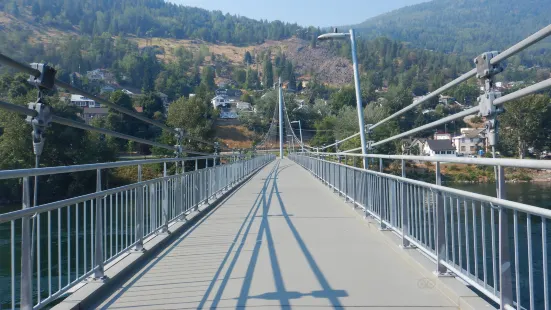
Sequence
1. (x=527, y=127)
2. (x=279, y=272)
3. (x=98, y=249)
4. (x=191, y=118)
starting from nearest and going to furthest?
(x=98, y=249) → (x=279, y=272) → (x=527, y=127) → (x=191, y=118)

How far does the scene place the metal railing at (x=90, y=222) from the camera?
326 centimetres

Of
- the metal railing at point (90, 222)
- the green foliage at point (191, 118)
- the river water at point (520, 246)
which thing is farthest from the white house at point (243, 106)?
the metal railing at point (90, 222)

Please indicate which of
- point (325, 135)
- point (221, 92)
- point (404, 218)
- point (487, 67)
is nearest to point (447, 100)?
point (404, 218)

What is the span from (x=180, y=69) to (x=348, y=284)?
162 metres

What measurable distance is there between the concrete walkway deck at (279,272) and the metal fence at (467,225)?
0.96 feet

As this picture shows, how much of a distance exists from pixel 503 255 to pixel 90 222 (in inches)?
135

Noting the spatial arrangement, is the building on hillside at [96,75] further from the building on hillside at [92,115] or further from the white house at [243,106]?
the building on hillside at [92,115]

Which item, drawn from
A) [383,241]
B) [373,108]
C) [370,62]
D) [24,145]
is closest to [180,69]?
[370,62]

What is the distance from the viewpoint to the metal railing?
3.26 meters

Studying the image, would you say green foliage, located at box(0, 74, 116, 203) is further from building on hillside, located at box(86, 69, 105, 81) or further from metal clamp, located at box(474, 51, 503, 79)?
building on hillside, located at box(86, 69, 105, 81)

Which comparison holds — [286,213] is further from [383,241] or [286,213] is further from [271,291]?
[271,291]

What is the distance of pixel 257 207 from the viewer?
1050 centimetres

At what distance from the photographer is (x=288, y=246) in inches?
246

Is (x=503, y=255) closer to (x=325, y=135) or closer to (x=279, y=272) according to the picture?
(x=279, y=272)
